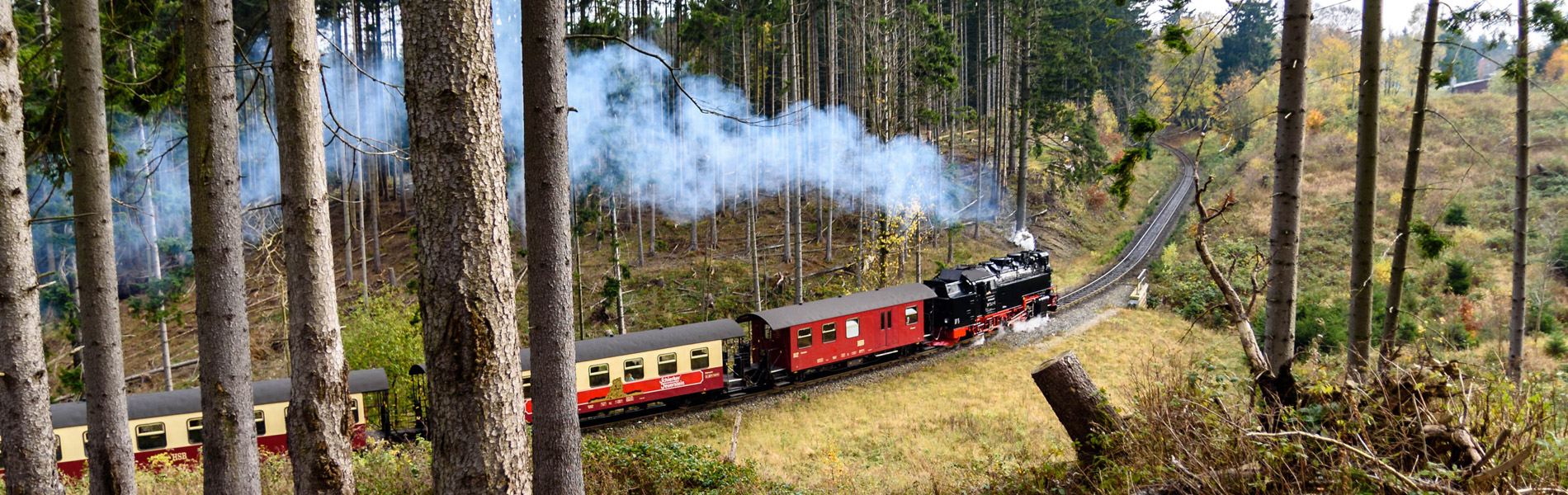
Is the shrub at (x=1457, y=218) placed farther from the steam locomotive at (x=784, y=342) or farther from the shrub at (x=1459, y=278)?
the steam locomotive at (x=784, y=342)

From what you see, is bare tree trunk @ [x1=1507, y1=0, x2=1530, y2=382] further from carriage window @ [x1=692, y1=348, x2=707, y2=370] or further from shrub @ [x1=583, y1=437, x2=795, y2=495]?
carriage window @ [x1=692, y1=348, x2=707, y2=370]

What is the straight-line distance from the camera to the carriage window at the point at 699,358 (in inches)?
595

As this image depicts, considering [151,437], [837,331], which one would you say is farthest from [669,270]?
[151,437]

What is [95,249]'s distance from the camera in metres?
6.15

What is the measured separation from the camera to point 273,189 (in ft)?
105

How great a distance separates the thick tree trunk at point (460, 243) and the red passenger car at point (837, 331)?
12249mm

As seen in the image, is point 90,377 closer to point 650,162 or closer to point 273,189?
point 650,162

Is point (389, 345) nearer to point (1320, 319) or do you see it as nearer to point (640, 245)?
point (640, 245)

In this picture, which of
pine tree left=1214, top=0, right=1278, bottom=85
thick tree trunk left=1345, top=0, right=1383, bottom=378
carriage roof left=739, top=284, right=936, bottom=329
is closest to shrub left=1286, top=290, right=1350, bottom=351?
carriage roof left=739, top=284, right=936, bottom=329

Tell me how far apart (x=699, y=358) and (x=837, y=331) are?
3.34m

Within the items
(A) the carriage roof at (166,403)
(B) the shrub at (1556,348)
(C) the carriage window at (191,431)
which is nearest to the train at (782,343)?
(A) the carriage roof at (166,403)

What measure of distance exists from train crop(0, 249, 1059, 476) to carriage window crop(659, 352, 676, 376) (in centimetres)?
2

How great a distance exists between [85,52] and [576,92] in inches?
683

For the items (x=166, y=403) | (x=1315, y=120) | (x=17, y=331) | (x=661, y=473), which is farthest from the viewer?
(x=1315, y=120)
